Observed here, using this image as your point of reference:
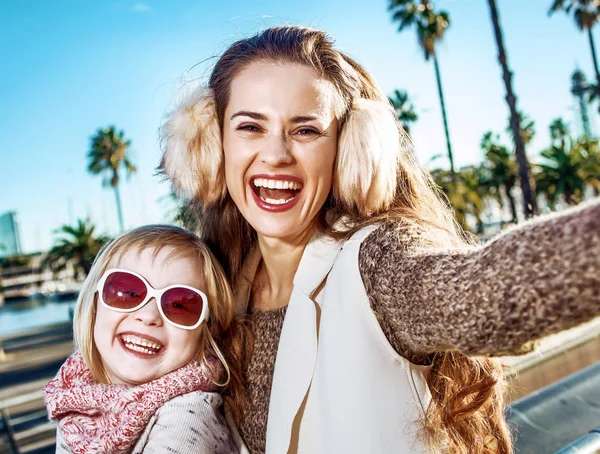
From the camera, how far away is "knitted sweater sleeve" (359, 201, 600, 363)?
875 mm

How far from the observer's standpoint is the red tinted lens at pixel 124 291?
172cm

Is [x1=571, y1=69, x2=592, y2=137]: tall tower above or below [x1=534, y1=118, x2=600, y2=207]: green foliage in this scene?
above

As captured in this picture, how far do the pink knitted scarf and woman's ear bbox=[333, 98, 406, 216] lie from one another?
0.74 meters

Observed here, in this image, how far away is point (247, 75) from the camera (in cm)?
183

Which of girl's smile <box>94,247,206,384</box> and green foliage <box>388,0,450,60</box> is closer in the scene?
girl's smile <box>94,247,206,384</box>

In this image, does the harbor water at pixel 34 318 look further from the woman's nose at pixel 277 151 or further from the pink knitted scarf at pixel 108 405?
the woman's nose at pixel 277 151

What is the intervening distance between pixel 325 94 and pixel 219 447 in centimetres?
114

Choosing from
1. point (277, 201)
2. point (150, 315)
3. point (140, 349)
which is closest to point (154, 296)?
point (150, 315)

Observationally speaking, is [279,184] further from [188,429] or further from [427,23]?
[427,23]

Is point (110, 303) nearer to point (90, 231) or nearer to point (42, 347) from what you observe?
point (42, 347)

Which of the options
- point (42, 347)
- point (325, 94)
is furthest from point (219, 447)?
point (42, 347)

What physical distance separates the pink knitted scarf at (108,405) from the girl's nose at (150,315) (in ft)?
0.55

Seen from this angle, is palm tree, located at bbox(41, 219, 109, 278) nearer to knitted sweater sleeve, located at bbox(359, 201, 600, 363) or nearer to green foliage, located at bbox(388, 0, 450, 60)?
green foliage, located at bbox(388, 0, 450, 60)

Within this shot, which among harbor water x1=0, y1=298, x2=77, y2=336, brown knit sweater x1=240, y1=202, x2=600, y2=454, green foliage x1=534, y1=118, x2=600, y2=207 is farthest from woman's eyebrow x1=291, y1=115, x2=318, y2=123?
green foliage x1=534, y1=118, x2=600, y2=207
